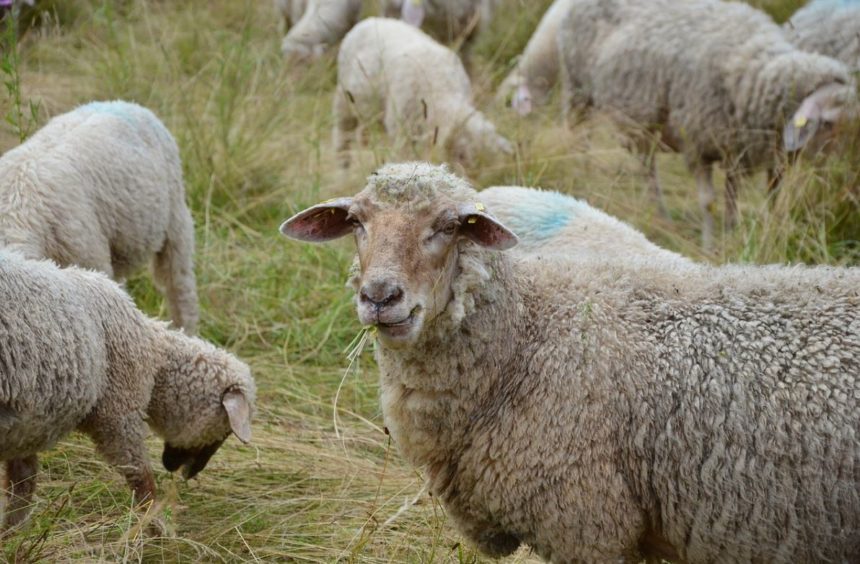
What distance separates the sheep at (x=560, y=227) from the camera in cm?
371

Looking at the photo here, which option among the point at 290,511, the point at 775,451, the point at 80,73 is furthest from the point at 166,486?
the point at 80,73

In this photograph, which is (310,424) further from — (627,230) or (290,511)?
(627,230)

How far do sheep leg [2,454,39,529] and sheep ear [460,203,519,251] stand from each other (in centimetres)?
Answer: 168

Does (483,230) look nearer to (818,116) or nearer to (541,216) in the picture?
(541,216)

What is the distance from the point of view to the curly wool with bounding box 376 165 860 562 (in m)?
2.54

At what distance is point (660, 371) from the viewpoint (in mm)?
2660

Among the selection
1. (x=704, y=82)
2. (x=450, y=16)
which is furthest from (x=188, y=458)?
(x=450, y=16)

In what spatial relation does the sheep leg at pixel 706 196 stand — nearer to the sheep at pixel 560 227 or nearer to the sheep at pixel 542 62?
the sheep at pixel 542 62

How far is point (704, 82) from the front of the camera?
6.03m

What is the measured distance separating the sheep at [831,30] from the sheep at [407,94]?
1.97m

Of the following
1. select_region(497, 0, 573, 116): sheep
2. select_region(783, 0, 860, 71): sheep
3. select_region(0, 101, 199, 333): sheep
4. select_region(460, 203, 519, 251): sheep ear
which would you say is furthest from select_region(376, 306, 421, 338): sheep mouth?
select_region(497, 0, 573, 116): sheep

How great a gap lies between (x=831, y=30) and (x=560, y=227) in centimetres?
369

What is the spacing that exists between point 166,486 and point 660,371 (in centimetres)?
199

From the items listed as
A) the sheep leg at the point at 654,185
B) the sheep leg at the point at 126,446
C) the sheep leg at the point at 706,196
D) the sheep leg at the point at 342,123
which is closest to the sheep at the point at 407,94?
the sheep leg at the point at 342,123
